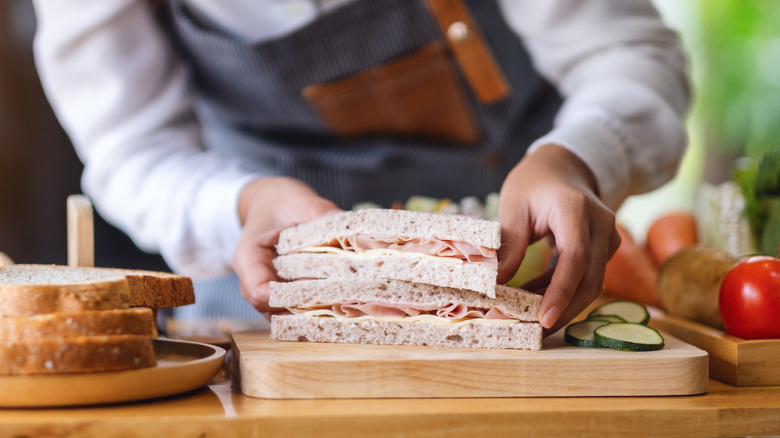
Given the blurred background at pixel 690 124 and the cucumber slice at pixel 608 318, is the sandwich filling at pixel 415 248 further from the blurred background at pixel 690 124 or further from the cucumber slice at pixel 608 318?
the blurred background at pixel 690 124

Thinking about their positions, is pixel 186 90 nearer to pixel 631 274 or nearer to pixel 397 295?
pixel 397 295

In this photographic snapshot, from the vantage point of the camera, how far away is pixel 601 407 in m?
1.19

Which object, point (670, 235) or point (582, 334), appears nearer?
point (582, 334)

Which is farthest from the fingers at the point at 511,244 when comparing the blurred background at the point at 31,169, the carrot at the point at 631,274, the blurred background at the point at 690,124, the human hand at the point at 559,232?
the blurred background at the point at 31,169

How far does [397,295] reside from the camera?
56.5 inches

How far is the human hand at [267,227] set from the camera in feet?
5.20

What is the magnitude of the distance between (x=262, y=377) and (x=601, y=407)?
549 mm

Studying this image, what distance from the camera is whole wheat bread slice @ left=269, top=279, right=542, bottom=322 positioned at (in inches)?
55.2

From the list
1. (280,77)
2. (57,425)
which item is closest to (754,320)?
(57,425)

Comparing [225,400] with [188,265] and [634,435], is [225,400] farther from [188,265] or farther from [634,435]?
[188,265]

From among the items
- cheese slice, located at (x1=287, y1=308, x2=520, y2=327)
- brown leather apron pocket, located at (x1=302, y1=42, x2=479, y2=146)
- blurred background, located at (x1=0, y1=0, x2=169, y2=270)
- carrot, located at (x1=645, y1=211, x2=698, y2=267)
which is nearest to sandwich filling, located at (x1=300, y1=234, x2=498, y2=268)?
cheese slice, located at (x1=287, y1=308, x2=520, y2=327)

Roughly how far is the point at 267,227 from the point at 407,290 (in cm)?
41

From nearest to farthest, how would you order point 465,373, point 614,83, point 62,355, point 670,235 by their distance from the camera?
1. point 62,355
2. point 465,373
3. point 614,83
4. point 670,235

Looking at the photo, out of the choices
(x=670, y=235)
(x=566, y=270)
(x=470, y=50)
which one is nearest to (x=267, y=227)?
(x=566, y=270)
